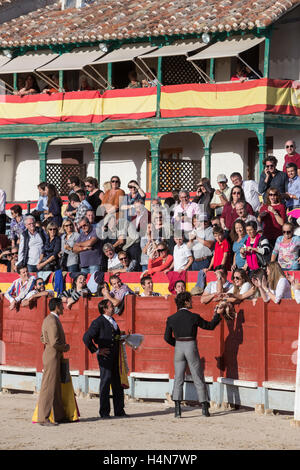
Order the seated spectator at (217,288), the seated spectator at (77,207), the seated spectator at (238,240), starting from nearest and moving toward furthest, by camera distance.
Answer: the seated spectator at (217,288)
the seated spectator at (238,240)
the seated spectator at (77,207)

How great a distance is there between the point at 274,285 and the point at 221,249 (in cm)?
261

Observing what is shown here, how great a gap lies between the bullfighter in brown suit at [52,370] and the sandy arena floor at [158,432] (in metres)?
0.21

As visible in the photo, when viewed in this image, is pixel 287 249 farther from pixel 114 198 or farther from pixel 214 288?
pixel 114 198

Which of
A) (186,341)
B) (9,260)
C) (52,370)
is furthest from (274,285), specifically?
(9,260)

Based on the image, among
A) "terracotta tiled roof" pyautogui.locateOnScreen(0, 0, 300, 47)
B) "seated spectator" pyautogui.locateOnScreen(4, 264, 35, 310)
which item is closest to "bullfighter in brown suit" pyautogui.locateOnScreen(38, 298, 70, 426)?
"seated spectator" pyautogui.locateOnScreen(4, 264, 35, 310)

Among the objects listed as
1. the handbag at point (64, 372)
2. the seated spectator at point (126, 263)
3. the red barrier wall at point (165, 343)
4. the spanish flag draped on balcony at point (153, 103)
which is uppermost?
the spanish flag draped on balcony at point (153, 103)

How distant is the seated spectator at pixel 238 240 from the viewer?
1811 centimetres

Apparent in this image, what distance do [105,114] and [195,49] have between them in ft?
10.7

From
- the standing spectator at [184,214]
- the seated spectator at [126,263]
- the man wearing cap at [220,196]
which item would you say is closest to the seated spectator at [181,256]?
the standing spectator at [184,214]

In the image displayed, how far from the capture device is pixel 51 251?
69.2ft

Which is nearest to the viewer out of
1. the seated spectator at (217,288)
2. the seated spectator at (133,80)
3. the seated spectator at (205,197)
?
the seated spectator at (217,288)

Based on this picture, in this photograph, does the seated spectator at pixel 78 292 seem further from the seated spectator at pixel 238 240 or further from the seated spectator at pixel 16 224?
the seated spectator at pixel 16 224

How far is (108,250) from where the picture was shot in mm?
19984

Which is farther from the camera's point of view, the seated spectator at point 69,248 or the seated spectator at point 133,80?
the seated spectator at point 133,80
